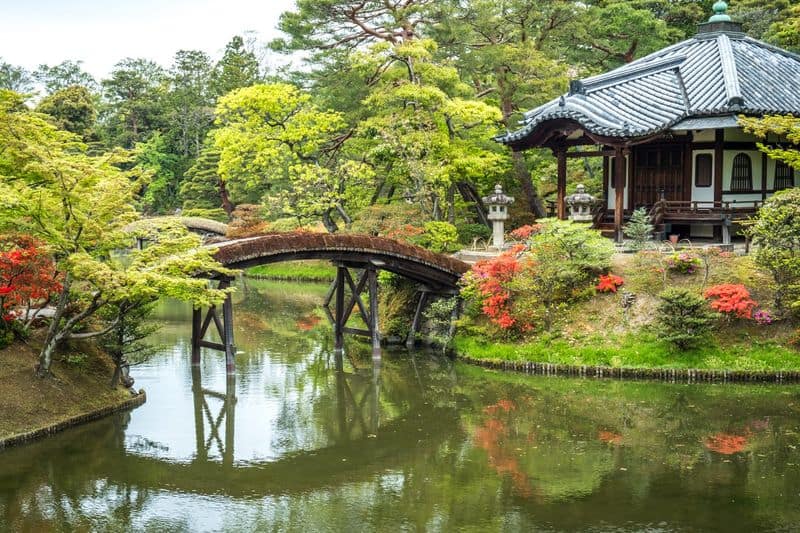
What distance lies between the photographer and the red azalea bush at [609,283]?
1005 inches

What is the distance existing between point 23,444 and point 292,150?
1818cm

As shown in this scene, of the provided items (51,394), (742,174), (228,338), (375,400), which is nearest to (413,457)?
(375,400)

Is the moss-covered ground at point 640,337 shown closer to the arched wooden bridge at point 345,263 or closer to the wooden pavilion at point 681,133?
the arched wooden bridge at point 345,263

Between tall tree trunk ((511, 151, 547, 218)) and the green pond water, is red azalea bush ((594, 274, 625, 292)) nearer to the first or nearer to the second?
the green pond water

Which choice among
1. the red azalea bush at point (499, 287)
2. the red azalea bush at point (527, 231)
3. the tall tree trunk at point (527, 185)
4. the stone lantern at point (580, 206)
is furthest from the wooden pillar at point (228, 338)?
the tall tree trunk at point (527, 185)

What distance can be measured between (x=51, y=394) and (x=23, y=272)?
97.8 inches

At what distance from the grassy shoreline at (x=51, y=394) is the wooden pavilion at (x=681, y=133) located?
15700 millimetres

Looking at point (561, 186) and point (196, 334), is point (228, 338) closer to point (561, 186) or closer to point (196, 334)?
point (196, 334)

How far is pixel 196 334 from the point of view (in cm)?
2417

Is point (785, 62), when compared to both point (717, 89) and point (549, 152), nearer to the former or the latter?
point (717, 89)

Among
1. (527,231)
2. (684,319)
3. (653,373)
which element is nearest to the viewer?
(653,373)

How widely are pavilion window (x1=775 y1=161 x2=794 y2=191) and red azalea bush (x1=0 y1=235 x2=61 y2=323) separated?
881 inches

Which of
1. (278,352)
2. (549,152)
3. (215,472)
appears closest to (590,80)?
(549,152)

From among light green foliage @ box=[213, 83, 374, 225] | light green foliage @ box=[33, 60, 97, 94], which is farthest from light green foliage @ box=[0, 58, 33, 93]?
light green foliage @ box=[213, 83, 374, 225]
